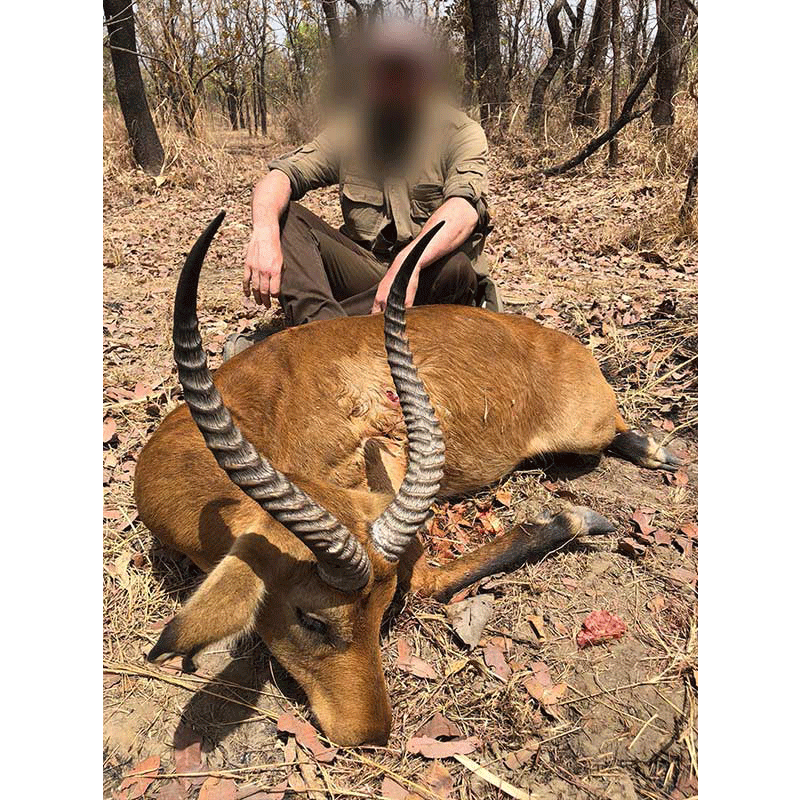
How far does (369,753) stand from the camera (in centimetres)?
246

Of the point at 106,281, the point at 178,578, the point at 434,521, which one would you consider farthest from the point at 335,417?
the point at 106,281

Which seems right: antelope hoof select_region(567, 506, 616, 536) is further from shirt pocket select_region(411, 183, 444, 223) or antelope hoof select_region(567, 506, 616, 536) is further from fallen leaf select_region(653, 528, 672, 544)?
shirt pocket select_region(411, 183, 444, 223)

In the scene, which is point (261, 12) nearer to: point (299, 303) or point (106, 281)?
point (106, 281)

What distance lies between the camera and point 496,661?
2881 mm

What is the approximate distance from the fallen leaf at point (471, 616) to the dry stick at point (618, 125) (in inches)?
365

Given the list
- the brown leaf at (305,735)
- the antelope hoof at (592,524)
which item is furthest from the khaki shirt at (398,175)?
the brown leaf at (305,735)

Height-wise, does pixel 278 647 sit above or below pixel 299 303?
below

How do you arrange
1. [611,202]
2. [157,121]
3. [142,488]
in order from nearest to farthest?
[142,488] < [611,202] < [157,121]

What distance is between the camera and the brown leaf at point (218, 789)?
236 centimetres

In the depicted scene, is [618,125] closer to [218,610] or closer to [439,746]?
[439,746]

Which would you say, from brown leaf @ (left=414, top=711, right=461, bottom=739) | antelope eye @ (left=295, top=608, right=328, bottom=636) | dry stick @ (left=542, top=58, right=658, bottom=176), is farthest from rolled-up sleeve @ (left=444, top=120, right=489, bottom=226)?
dry stick @ (left=542, top=58, right=658, bottom=176)

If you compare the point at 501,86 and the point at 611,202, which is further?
the point at 501,86

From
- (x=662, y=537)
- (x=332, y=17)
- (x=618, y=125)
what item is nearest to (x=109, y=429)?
(x=662, y=537)

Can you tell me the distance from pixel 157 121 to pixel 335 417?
13.0m
